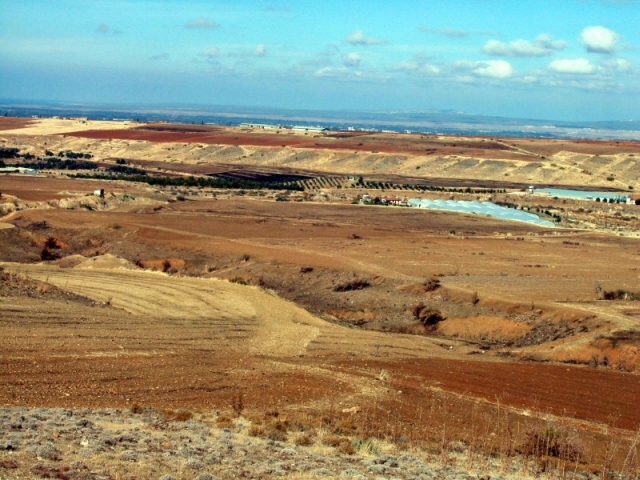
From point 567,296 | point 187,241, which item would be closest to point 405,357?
point 567,296

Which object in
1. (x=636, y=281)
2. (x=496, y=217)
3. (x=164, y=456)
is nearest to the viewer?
(x=164, y=456)

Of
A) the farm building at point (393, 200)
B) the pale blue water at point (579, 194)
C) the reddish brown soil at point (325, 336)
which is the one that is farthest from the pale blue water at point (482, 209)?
the reddish brown soil at point (325, 336)

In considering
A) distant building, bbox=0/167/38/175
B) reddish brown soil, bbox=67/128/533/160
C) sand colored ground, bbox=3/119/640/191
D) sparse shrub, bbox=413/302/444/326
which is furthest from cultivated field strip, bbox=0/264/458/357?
reddish brown soil, bbox=67/128/533/160

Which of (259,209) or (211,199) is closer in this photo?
(259,209)

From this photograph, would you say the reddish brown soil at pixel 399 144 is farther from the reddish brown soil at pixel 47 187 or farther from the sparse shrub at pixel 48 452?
the sparse shrub at pixel 48 452

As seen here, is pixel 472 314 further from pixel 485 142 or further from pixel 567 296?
pixel 485 142

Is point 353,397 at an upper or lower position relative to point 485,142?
lower

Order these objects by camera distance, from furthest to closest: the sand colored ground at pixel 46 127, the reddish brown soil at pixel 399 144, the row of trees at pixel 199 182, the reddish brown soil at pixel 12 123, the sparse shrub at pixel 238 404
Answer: the reddish brown soil at pixel 12 123 → the sand colored ground at pixel 46 127 → the reddish brown soil at pixel 399 144 → the row of trees at pixel 199 182 → the sparse shrub at pixel 238 404
